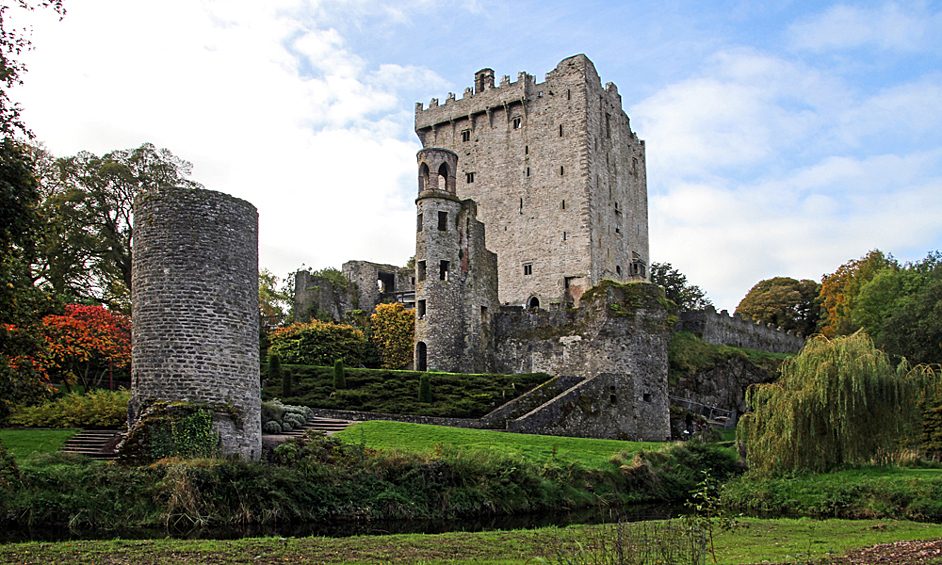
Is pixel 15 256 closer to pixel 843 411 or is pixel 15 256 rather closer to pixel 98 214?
pixel 843 411

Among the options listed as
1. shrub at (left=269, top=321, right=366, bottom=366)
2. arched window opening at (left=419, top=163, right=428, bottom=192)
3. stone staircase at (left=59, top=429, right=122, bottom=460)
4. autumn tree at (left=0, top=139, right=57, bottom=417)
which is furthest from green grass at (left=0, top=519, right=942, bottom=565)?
arched window opening at (left=419, top=163, right=428, bottom=192)

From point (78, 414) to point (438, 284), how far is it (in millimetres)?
17250

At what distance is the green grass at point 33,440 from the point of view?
17.7 m

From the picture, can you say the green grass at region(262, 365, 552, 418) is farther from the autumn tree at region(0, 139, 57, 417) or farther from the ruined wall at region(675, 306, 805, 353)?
the autumn tree at region(0, 139, 57, 417)

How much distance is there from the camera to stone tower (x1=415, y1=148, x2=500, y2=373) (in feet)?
115

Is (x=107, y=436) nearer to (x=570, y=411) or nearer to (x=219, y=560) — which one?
(x=219, y=560)

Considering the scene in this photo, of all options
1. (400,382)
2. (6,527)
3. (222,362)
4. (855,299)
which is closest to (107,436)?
(222,362)

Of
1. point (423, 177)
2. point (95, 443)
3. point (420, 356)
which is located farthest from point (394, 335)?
point (95, 443)

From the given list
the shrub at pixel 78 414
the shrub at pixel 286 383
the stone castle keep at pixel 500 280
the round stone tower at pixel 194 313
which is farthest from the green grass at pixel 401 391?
the round stone tower at pixel 194 313

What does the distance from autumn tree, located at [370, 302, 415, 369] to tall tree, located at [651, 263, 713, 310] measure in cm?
2268

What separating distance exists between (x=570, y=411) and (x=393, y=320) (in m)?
13.7

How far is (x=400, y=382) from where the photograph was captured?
29.9 m

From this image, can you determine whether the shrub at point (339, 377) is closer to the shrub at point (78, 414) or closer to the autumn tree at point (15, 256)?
the shrub at point (78, 414)

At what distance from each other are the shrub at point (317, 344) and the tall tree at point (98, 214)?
6.76 meters
